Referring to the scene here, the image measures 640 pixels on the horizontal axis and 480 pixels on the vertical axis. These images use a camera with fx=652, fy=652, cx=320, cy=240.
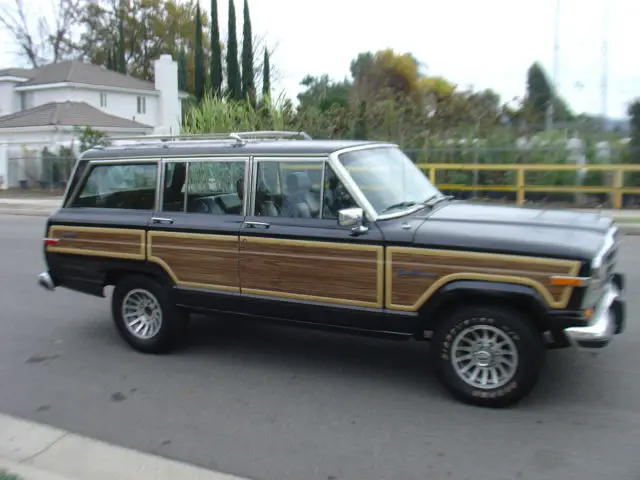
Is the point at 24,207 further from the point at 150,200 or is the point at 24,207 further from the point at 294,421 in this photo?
the point at 294,421

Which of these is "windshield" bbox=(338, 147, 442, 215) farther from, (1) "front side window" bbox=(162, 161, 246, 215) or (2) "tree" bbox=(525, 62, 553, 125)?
(2) "tree" bbox=(525, 62, 553, 125)

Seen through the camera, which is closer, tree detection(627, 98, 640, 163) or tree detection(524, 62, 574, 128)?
tree detection(627, 98, 640, 163)

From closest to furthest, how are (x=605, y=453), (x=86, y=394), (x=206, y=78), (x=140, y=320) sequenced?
(x=605, y=453), (x=86, y=394), (x=140, y=320), (x=206, y=78)

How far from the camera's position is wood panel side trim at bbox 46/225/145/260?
5.96 m

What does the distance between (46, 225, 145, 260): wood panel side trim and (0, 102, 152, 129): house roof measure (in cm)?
3067

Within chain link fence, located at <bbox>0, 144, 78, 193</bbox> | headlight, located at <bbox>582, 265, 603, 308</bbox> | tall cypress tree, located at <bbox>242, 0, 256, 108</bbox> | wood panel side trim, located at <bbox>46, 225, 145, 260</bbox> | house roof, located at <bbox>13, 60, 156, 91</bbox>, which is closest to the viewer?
headlight, located at <bbox>582, 265, 603, 308</bbox>

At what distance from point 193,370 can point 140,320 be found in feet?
2.79

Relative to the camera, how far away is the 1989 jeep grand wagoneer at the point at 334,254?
177 inches

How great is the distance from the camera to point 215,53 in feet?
157

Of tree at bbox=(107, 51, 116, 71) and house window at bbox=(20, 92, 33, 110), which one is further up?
tree at bbox=(107, 51, 116, 71)

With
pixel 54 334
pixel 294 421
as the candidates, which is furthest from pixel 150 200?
pixel 294 421

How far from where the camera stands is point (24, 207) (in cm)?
2347

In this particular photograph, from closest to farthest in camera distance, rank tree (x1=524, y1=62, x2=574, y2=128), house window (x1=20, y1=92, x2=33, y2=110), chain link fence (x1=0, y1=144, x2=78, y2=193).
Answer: tree (x1=524, y1=62, x2=574, y2=128) → chain link fence (x1=0, y1=144, x2=78, y2=193) → house window (x1=20, y1=92, x2=33, y2=110)

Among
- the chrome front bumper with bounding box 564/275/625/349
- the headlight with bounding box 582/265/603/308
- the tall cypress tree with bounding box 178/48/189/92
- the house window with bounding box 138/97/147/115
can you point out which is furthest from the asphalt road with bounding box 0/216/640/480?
the tall cypress tree with bounding box 178/48/189/92
